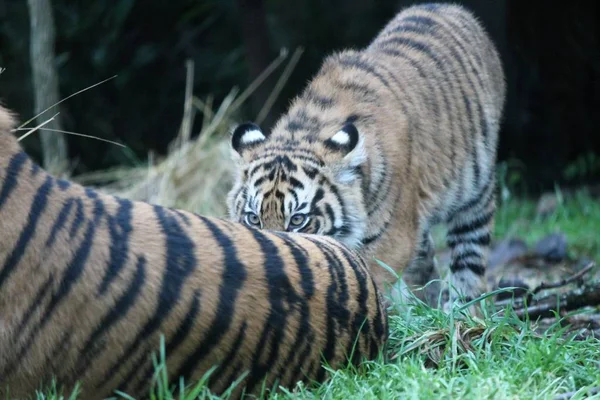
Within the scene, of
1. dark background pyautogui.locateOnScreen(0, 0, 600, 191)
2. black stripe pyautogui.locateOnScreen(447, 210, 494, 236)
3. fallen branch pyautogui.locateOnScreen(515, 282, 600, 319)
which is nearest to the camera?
fallen branch pyautogui.locateOnScreen(515, 282, 600, 319)

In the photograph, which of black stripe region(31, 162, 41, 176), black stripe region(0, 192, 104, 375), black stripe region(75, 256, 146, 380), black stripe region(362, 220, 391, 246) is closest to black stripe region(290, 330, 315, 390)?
black stripe region(75, 256, 146, 380)

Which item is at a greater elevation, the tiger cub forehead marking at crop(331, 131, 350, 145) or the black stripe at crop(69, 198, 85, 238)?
the black stripe at crop(69, 198, 85, 238)

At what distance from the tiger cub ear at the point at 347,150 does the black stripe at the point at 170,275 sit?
179 centimetres

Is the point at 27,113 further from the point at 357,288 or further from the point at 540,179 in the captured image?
the point at 357,288

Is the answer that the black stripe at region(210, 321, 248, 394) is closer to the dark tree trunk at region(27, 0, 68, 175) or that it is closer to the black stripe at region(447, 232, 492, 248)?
the black stripe at region(447, 232, 492, 248)

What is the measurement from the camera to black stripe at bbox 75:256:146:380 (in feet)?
9.13

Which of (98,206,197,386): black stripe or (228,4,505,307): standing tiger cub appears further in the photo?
(228,4,505,307): standing tiger cub

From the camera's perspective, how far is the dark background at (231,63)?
914 centimetres

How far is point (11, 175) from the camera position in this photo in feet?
9.57

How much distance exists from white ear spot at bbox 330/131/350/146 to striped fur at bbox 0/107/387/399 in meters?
→ 1.65

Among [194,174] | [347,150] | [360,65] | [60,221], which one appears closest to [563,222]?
[194,174]

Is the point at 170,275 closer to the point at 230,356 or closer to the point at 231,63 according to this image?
the point at 230,356

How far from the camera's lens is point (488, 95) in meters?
6.15

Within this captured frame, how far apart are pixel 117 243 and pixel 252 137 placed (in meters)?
2.20
